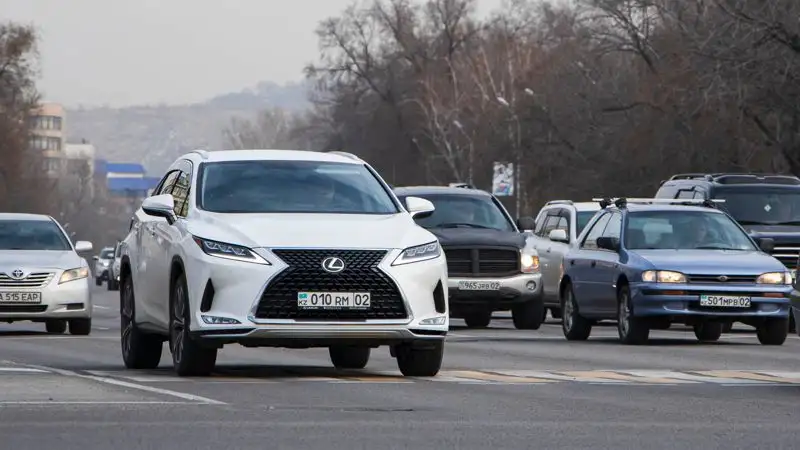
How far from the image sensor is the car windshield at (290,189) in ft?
55.4

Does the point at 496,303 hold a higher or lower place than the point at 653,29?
lower

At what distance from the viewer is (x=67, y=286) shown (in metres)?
28.0

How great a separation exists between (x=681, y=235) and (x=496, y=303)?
5525 mm

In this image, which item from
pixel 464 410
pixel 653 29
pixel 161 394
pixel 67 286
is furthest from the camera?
pixel 653 29

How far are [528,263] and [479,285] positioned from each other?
767 mm

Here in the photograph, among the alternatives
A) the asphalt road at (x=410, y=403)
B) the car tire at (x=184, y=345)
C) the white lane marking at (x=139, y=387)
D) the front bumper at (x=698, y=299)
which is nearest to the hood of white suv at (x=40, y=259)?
the asphalt road at (x=410, y=403)

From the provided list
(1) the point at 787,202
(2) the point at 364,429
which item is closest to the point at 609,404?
(2) the point at 364,429

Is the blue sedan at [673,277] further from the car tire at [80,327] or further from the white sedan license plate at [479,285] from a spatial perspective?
the car tire at [80,327]

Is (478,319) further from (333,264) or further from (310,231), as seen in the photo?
(333,264)

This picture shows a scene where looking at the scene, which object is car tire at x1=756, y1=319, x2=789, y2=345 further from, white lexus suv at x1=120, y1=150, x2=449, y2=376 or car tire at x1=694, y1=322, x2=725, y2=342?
white lexus suv at x1=120, y1=150, x2=449, y2=376

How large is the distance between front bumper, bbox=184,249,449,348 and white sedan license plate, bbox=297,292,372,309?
0.35 ft

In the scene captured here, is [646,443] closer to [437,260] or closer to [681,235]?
[437,260]

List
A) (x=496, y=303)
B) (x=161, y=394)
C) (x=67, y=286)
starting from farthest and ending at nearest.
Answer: (x=496, y=303) < (x=67, y=286) < (x=161, y=394)

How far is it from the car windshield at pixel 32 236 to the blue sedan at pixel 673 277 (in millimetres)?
7243
